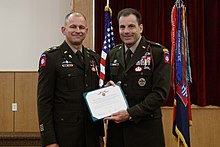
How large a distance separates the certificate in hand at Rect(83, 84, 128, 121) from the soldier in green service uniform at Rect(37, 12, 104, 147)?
87 millimetres

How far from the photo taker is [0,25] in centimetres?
611

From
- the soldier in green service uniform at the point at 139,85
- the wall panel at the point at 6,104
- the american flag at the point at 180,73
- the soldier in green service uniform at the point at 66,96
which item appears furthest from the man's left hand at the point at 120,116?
the wall panel at the point at 6,104

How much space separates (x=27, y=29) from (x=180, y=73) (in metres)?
3.16

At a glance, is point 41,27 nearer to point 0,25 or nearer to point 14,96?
point 0,25

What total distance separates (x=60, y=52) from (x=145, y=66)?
64 centimetres

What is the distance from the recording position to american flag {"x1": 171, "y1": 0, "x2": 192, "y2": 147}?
4086 millimetres

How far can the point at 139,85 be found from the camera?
8.25 feet

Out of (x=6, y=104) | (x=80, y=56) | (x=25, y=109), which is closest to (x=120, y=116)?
(x=80, y=56)

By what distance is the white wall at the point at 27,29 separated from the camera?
6113 mm

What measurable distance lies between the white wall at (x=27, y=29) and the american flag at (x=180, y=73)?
8.36ft

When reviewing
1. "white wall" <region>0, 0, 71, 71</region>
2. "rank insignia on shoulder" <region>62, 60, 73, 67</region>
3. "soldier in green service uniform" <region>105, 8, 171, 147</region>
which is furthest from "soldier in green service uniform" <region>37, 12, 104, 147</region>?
"white wall" <region>0, 0, 71, 71</region>

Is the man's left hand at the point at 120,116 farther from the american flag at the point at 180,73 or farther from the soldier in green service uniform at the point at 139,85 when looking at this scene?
the american flag at the point at 180,73

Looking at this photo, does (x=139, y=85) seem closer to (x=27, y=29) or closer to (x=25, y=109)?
(x=25, y=109)

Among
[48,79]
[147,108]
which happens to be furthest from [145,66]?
[48,79]
